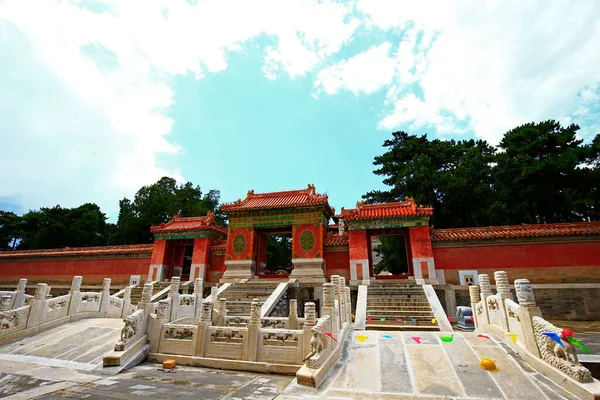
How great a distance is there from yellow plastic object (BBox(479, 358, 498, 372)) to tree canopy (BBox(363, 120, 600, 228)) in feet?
51.9

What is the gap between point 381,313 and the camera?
10594 mm

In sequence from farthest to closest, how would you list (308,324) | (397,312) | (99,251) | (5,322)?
(99,251) → (397,312) → (5,322) → (308,324)

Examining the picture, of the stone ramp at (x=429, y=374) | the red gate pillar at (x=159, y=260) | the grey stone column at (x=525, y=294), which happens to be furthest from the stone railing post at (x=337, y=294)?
the red gate pillar at (x=159, y=260)

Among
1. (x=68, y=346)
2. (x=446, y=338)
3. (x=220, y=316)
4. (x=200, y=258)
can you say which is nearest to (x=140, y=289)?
(x=200, y=258)

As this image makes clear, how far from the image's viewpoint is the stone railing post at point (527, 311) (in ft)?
17.4

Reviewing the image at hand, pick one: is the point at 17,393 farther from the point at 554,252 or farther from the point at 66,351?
the point at 554,252

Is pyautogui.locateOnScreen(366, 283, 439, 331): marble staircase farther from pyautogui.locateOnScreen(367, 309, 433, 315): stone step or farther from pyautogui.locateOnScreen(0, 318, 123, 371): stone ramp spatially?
pyautogui.locateOnScreen(0, 318, 123, 371): stone ramp

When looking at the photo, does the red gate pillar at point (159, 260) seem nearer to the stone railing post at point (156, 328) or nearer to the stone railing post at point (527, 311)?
the stone railing post at point (156, 328)

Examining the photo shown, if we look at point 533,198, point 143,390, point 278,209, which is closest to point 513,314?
point 143,390

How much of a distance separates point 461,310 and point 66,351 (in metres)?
11.8

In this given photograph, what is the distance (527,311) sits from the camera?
5.38 m

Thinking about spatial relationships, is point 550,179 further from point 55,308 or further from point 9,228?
point 9,228

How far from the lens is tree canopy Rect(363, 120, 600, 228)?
19125mm

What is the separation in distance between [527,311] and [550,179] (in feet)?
64.4
